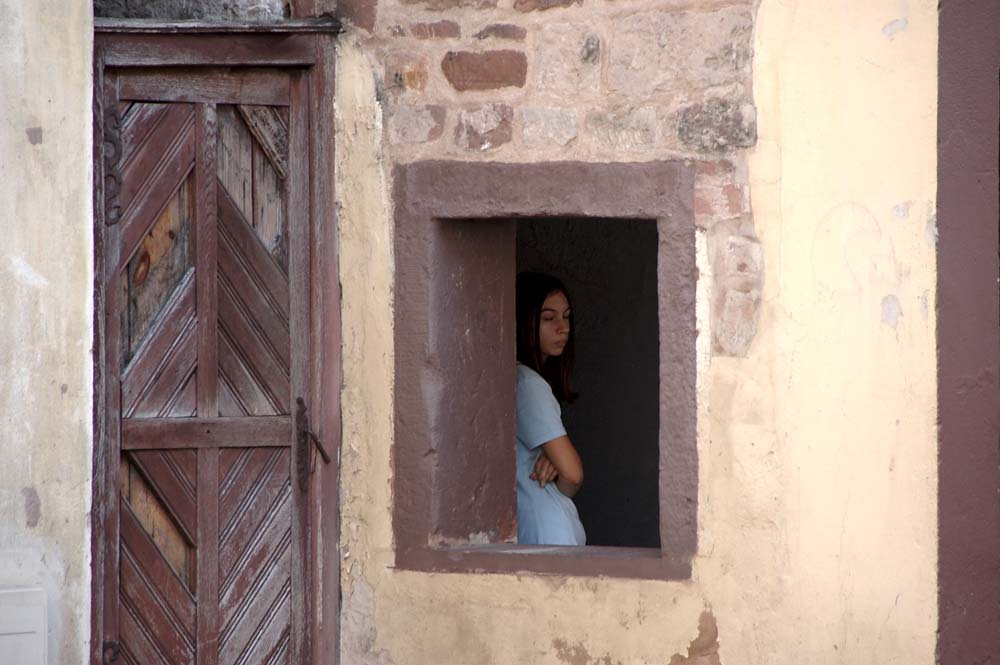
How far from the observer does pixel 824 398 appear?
13.4 feet

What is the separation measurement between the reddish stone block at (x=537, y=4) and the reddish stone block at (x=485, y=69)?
127 millimetres

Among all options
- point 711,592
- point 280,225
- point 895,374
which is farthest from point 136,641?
point 895,374

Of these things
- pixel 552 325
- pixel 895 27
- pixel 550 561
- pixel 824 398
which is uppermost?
pixel 895 27

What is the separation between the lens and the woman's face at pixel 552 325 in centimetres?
518

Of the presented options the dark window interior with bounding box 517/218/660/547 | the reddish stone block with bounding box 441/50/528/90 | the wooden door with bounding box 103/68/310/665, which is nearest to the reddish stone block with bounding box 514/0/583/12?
the reddish stone block with bounding box 441/50/528/90

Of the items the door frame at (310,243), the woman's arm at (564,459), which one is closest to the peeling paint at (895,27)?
the door frame at (310,243)

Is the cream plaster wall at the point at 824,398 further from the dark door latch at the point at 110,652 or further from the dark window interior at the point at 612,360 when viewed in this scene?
the dark window interior at the point at 612,360

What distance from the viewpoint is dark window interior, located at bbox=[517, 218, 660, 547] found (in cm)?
675

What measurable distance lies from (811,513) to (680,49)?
1325mm

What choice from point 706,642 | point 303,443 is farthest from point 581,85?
point 706,642

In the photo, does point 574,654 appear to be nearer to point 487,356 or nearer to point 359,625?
point 359,625

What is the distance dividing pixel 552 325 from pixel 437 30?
1.23 meters

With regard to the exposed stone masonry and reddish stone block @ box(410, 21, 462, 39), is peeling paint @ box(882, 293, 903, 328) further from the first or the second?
reddish stone block @ box(410, 21, 462, 39)

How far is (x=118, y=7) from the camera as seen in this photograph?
14.6ft
